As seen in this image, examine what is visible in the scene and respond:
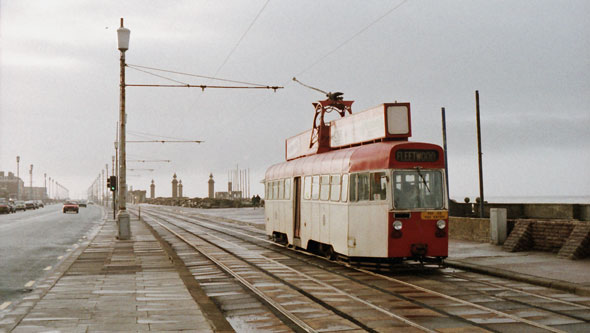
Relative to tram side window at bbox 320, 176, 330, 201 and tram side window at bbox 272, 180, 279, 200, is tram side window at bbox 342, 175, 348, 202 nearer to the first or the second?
tram side window at bbox 320, 176, 330, 201

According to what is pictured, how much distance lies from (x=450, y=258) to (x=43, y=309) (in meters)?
10.7

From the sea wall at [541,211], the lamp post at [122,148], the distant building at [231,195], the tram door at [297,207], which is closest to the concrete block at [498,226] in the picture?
the sea wall at [541,211]

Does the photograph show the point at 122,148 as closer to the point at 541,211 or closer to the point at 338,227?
the point at 338,227

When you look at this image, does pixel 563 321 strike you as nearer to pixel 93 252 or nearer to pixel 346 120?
pixel 346 120

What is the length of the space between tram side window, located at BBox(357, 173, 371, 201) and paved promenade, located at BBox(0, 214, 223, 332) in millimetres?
4760

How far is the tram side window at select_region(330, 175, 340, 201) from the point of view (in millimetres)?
16641

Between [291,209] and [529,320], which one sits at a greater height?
A: [291,209]

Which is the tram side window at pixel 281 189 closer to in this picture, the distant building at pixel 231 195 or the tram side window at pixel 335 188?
the tram side window at pixel 335 188

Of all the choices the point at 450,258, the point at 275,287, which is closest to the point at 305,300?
the point at 275,287

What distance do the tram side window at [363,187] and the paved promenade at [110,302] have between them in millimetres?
4760

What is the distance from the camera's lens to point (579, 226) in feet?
55.4

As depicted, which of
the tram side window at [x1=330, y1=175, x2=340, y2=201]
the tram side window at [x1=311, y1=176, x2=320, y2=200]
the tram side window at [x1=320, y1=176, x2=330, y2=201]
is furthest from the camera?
the tram side window at [x1=311, y1=176, x2=320, y2=200]

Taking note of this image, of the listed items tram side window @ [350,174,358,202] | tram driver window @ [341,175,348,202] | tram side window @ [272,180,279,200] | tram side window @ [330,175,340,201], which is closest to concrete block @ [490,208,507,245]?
tram side window @ [330,175,340,201]

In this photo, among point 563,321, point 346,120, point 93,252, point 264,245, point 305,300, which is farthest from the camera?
point 264,245
